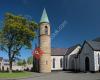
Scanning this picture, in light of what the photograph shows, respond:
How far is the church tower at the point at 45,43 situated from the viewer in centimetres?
5897

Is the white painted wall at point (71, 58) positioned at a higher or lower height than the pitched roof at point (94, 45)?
lower

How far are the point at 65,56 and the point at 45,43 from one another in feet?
49.3

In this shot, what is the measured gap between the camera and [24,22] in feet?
190

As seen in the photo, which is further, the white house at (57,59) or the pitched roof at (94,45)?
the white house at (57,59)

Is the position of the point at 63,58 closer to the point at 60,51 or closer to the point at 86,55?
the point at 60,51

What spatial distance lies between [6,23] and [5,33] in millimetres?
2984

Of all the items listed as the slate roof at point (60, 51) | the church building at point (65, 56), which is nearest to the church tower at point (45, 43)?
the church building at point (65, 56)

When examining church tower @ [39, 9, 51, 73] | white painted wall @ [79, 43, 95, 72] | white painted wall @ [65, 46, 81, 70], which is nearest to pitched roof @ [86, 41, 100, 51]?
white painted wall @ [79, 43, 95, 72]

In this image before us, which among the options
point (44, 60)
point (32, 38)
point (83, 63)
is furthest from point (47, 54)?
point (83, 63)

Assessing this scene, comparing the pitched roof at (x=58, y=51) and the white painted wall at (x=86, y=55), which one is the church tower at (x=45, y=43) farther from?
A: the pitched roof at (x=58, y=51)

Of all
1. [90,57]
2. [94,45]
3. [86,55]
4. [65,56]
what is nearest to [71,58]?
[65,56]

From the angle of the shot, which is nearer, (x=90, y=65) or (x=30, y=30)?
(x=90, y=65)

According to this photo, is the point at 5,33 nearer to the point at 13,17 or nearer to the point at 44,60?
the point at 13,17

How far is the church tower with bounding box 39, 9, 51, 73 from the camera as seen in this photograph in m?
59.0
